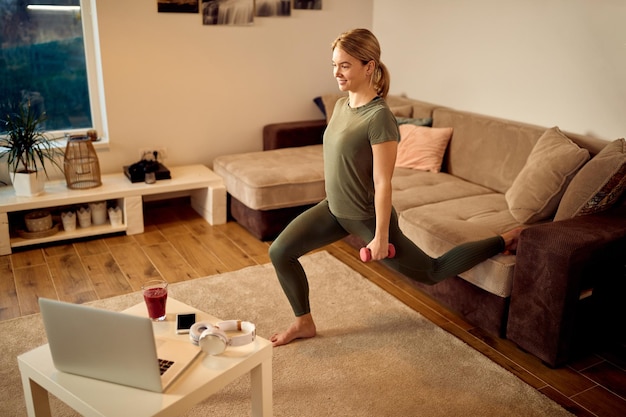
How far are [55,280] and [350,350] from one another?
173 centimetres

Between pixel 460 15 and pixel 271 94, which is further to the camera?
pixel 271 94

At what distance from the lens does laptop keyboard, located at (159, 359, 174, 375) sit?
171cm

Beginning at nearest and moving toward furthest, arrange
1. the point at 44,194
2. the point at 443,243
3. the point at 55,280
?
1. the point at 443,243
2. the point at 55,280
3. the point at 44,194

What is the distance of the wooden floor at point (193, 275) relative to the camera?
241 centimetres

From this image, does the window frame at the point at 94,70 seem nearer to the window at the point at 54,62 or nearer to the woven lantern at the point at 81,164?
the window at the point at 54,62

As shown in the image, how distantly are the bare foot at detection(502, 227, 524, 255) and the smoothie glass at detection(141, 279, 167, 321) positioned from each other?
1.53m

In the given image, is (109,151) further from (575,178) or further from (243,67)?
(575,178)

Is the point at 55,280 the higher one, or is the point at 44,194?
the point at 44,194

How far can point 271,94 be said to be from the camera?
4.74 metres

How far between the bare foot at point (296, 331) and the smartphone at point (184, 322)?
2.35 ft

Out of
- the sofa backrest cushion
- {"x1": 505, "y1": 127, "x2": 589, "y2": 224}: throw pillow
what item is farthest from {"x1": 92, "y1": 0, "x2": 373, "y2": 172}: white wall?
{"x1": 505, "y1": 127, "x2": 589, "y2": 224}: throw pillow

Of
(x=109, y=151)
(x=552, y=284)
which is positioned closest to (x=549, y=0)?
(x=552, y=284)

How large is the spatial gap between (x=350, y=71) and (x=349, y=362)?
1227 mm

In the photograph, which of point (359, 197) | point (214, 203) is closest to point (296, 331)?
point (359, 197)
